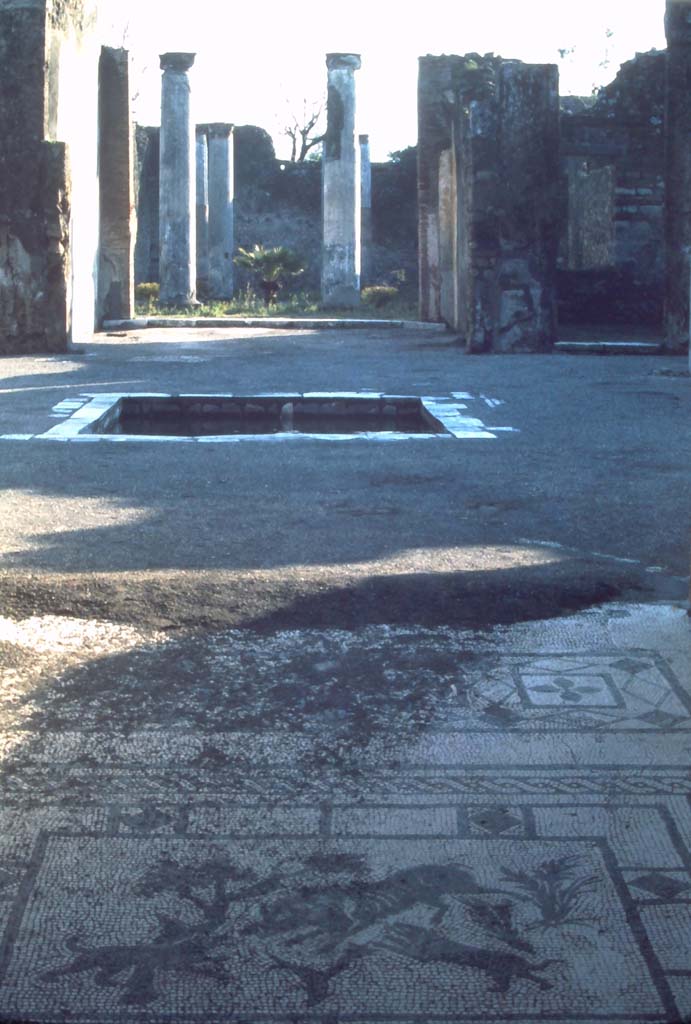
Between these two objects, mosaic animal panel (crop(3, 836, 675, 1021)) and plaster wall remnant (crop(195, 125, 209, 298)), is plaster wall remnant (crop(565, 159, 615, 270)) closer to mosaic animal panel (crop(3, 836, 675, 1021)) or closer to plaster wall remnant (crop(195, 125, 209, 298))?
plaster wall remnant (crop(195, 125, 209, 298))

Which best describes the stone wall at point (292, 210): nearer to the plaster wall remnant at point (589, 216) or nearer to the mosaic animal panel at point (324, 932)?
the plaster wall remnant at point (589, 216)

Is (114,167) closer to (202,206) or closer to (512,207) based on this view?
(512,207)

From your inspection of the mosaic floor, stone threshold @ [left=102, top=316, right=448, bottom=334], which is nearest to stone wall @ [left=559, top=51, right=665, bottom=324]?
stone threshold @ [left=102, top=316, right=448, bottom=334]

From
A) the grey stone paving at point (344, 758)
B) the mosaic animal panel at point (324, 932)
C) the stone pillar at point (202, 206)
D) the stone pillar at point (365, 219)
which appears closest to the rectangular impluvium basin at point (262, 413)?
the grey stone paving at point (344, 758)

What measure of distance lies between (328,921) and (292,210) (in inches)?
1110

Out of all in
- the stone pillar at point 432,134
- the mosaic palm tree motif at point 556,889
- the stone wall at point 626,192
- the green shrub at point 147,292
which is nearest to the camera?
→ the mosaic palm tree motif at point 556,889

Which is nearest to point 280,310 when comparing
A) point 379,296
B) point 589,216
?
point 379,296

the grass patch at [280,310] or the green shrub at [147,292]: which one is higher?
the green shrub at [147,292]

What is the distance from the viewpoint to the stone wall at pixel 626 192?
17203 millimetres

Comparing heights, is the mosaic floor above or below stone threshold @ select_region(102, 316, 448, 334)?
below

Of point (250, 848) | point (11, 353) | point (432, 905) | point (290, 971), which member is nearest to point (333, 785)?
point (250, 848)

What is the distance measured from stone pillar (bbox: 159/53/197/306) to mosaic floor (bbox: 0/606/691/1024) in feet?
60.7

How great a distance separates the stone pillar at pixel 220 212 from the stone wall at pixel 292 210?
2912 millimetres

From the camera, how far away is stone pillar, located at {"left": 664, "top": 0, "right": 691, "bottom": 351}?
12.4 metres
